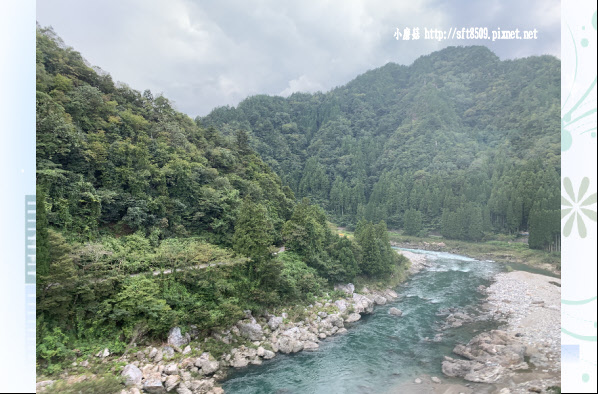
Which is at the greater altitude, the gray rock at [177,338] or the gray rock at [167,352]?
the gray rock at [177,338]

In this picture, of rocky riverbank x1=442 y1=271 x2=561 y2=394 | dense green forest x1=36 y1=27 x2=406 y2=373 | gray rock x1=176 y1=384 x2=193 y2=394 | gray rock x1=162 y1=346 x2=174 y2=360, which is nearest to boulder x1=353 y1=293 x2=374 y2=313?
dense green forest x1=36 y1=27 x2=406 y2=373

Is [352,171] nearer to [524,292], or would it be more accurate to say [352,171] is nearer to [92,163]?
[524,292]

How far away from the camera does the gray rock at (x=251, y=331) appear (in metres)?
8.51

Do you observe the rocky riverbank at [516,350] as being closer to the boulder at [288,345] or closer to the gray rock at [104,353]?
the boulder at [288,345]

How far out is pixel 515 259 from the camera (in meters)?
18.6

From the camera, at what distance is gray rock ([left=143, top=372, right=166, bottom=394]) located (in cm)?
612

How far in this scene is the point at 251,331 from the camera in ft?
28.2

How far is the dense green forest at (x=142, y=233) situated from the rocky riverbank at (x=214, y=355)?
0.36 m

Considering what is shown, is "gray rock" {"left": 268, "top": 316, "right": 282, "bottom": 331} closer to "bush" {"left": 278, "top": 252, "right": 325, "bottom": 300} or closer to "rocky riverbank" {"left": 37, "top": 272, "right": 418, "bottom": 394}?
"rocky riverbank" {"left": 37, "top": 272, "right": 418, "bottom": 394}

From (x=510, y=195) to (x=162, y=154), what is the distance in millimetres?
20433

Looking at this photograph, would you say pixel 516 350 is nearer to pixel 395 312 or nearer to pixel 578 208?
pixel 395 312

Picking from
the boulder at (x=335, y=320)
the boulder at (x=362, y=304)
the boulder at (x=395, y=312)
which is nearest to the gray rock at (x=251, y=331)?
the boulder at (x=335, y=320)

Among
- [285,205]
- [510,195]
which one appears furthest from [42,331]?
[510,195]

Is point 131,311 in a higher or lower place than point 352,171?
lower
